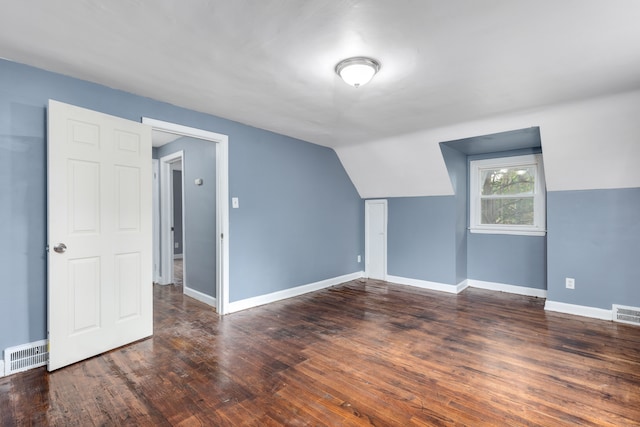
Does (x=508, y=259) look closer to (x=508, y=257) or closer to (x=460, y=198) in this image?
(x=508, y=257)

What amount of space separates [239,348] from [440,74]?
2867mm

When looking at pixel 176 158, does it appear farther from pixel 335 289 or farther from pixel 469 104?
pixel 469 104

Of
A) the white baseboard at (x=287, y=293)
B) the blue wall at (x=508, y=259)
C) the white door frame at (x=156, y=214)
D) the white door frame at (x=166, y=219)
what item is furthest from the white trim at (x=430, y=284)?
the white door frame at (x=156, y=214)

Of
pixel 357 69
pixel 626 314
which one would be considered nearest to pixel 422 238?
pixel 626 314

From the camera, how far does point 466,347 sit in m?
2.83

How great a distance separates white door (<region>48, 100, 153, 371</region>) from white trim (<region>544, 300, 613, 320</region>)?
4.55 m

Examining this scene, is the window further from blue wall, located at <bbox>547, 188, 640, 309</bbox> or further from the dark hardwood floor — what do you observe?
the dark hardwood floor

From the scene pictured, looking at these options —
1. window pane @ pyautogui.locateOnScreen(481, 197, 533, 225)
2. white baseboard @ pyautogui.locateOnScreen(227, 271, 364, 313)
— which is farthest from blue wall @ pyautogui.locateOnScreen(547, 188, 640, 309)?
white baseboard @ pyautogui.locateOnScreen(227, 271, 364, 313)

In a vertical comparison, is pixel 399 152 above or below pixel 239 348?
above

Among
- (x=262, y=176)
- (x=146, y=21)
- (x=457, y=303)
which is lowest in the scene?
(x=457, y=303)

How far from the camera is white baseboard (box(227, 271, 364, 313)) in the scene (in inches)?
151

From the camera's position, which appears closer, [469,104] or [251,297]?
[469,104]

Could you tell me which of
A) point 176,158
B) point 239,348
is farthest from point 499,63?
point 176,158

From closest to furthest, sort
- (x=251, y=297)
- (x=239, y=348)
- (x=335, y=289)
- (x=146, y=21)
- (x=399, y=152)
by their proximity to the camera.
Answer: (x=146, y=21) < (x=239, y=348) < (x=251, y=297) < (x=399, y=152) < (x=335, y=289)
